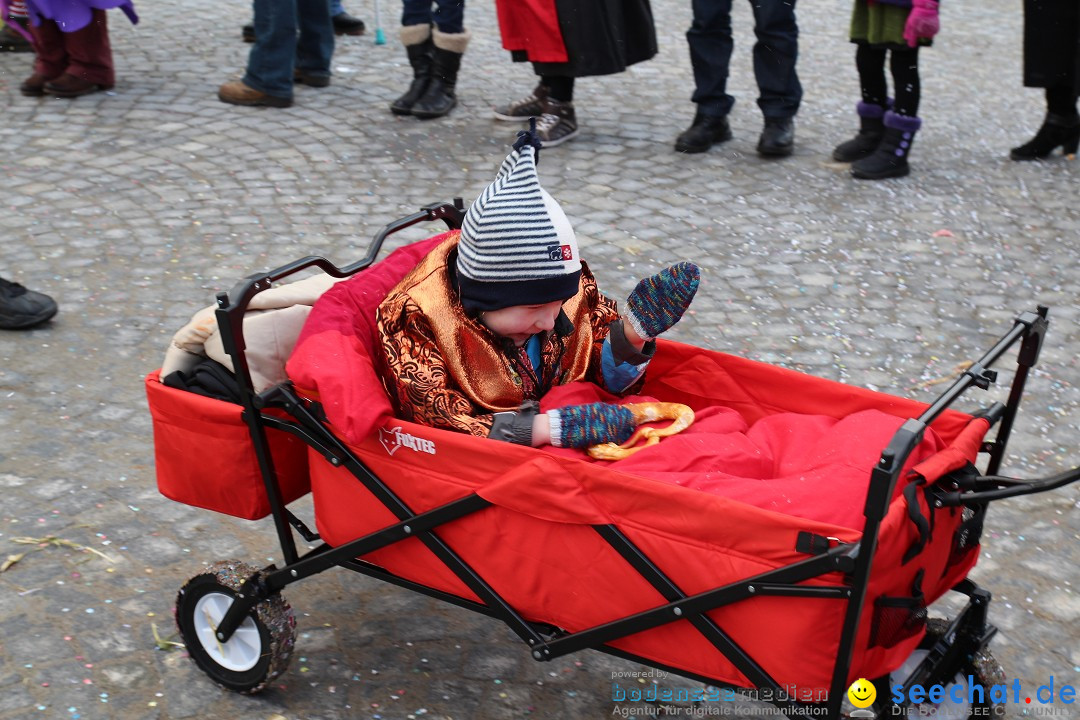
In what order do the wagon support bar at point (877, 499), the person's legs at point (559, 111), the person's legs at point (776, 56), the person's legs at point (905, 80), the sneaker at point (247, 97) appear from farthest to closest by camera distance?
the sneaker at point (247, 97), the person's legs at point (559, 111), the person's legs at point (776, 56), the person's legs at point (905, 80), the wagon support bar at point (877, 499)

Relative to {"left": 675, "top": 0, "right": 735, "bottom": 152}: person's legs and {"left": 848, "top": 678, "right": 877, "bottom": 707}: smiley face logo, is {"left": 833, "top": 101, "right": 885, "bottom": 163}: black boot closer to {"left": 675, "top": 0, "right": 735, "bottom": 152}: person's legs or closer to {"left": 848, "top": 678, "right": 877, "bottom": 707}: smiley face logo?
{"left": 675, "top": 0, "right": 735, "bottom": 152}: person's legs

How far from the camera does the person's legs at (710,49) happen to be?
256 inches

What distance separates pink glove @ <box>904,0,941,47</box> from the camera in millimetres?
5734

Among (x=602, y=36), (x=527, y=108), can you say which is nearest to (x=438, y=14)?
(x=527, y=108)

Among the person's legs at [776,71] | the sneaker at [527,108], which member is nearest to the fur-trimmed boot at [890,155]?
the person's legs at [776,71]

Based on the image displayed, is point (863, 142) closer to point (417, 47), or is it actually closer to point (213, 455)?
point (417, 47)

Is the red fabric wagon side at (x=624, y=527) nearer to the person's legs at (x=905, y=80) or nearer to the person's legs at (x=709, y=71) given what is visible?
the person's legs at (x=905, y=80)

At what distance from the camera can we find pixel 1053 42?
617 cm

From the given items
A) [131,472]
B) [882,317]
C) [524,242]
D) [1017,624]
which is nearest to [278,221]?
[131,472]

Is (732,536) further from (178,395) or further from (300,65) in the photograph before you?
(300,65)

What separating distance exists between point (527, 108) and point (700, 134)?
113cm

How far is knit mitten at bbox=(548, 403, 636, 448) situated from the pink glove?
402cm

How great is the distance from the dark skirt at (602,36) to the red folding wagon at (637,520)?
153 inches

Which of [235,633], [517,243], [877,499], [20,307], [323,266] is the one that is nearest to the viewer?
[877,499]
